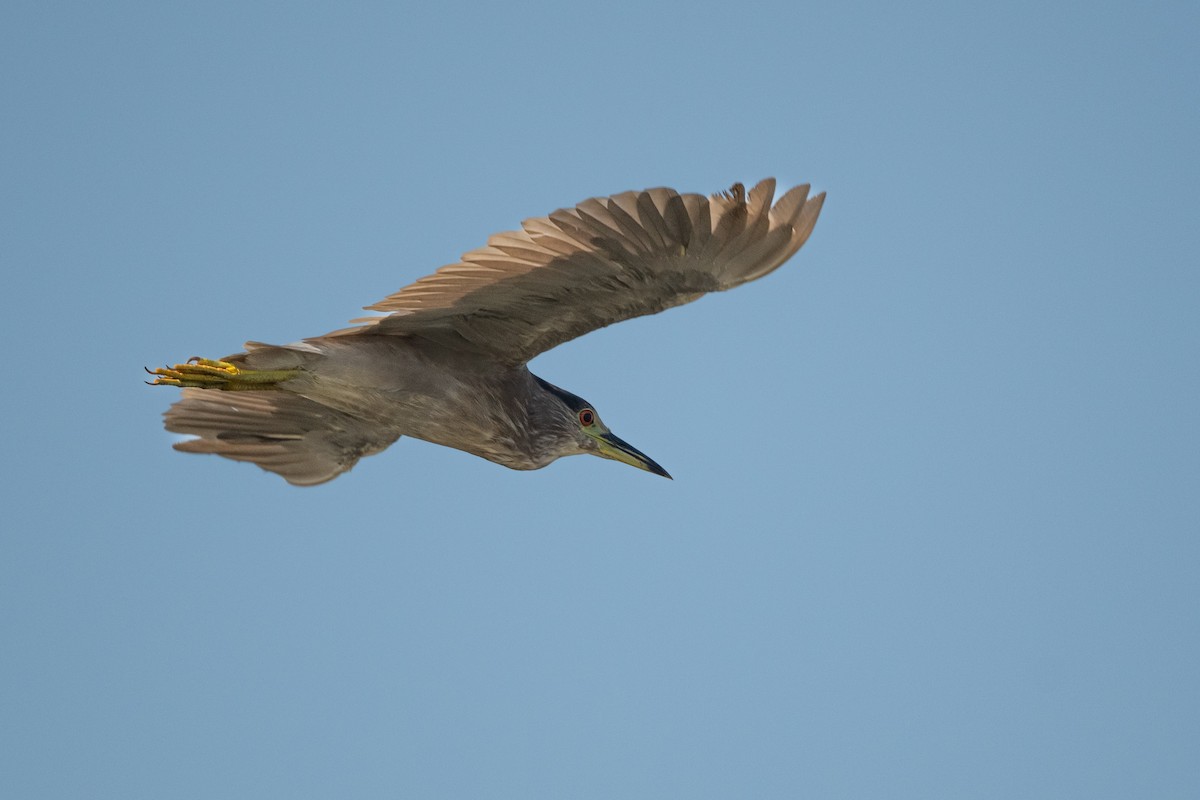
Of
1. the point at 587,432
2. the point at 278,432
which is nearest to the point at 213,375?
the point at 278,432

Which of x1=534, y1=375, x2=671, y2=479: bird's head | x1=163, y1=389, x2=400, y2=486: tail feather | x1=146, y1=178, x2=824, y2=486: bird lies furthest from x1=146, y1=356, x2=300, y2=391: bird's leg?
x1=534, y1=375, x2=671, y2=479: bird's head

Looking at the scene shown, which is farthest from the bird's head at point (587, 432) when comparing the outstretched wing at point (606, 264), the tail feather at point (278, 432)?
the tail feather at point (278, 432)

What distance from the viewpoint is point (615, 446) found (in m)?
8.85

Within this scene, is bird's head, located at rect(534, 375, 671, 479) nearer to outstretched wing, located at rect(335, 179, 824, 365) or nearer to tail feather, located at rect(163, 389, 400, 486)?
outstretched wing, located at rect(335, 179, 824, 365)

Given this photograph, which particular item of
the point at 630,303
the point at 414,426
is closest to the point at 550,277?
the point at 630,303

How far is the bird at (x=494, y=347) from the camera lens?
701 cm

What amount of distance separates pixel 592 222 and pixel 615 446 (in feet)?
7.40

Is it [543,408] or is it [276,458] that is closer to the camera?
[543,408]

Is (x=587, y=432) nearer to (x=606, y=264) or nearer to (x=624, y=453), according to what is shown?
(x=624, y=453)

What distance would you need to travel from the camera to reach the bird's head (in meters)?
8.55

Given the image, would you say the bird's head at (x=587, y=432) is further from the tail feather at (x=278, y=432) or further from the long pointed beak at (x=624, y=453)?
the tail feather at (x=278, y=432)

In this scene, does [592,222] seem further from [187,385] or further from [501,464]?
[187,385]

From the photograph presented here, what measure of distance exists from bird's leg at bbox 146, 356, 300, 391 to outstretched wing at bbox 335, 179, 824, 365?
0.45 meters

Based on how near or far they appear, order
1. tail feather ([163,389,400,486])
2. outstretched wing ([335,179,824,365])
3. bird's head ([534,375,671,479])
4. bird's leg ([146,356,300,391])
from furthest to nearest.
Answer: tail feather ([163,389,400,486]), bird's head ([534,375,671,479]), bird's leg ([146,356,300,391]), outstretched wing ([335,179,824,365])
